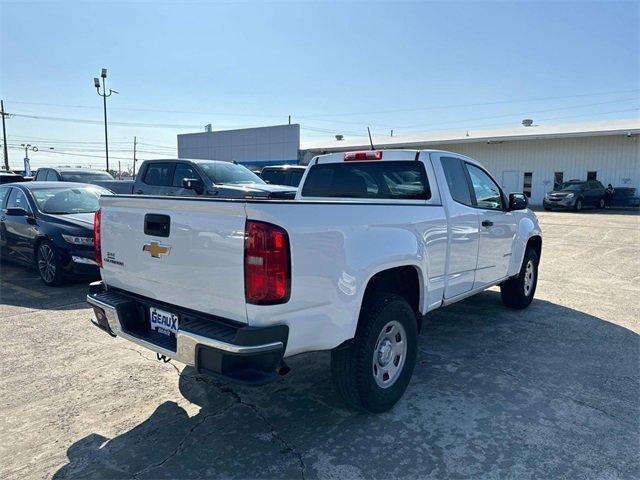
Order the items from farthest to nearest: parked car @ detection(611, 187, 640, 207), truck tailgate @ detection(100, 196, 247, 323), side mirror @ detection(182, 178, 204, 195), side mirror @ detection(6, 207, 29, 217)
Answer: parked car @ detection(611, 187, 640, 207)
side mirror @ detection(182, 178, 204, 195)
side mirror @ detection(6, 207, 29, 217)
truck tailgate @ detection(100, 196, 247, 323)

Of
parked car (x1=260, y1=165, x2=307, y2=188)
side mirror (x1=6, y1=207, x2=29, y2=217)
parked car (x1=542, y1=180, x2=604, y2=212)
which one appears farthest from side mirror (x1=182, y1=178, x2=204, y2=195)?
parked car (x1=542, y1=180, x2=604, y2=212)

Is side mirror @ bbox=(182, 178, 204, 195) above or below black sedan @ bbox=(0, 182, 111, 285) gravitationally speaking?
above

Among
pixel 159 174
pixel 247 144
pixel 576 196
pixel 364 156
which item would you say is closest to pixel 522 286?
pixel 364 156

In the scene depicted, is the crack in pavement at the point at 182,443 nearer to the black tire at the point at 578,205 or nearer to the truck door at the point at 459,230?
the truck door at the point at 459,230

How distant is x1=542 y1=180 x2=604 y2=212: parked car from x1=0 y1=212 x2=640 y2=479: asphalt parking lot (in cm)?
2087

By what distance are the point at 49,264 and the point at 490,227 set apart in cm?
628

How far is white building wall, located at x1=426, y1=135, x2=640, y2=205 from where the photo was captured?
26.4 metres

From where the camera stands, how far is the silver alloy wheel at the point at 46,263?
22.6 feet

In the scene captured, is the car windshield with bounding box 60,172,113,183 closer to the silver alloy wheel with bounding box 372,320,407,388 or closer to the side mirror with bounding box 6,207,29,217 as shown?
the side mirror with bounding box 6,207,29,217

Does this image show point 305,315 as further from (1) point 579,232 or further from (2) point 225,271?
(1) point 579,232

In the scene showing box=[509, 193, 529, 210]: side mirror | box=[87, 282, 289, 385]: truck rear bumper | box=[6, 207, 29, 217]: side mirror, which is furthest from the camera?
box=[6, 207, 29, 217]: side mirror

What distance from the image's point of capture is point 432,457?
2.88 metres

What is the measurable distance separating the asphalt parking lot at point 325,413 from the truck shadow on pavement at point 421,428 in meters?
0.01

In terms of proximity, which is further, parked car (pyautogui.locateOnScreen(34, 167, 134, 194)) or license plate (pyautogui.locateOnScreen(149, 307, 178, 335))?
parked car (pyautogui.locateOnScreen(34, 167, 134, 194))
